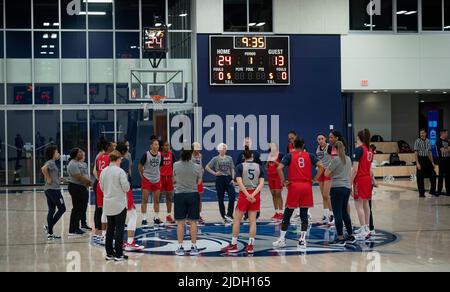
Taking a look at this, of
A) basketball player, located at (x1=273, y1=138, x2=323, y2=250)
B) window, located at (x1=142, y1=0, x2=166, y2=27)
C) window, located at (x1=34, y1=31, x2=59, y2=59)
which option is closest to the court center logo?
basketball player, located at (x1=273, y1=138, x2=323, y2=250)

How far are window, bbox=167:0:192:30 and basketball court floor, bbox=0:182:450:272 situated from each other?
14.0m

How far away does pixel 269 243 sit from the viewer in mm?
13008

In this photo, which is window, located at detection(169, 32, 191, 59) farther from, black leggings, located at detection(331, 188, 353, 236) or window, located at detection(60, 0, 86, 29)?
black leggings, located at detection(331, 188, 353, 236)

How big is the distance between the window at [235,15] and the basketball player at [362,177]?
16925 mm

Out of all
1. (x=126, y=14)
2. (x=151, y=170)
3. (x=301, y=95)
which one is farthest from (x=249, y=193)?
(x=126, y=14)

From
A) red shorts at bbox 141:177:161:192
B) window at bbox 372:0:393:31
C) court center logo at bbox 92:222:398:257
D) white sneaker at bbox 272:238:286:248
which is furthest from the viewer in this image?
window at bbox 372:0:393:31

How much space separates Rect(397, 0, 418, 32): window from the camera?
30.6 m

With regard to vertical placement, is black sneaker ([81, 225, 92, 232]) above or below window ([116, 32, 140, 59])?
below

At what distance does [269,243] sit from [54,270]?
4.11 metres

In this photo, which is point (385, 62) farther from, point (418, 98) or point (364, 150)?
point (364, 150)

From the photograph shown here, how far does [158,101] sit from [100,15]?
19.5 ft

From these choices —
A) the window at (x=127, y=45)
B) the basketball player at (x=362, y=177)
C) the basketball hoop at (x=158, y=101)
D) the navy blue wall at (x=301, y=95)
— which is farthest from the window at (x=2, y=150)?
the basketball player at (x=362, y=177)

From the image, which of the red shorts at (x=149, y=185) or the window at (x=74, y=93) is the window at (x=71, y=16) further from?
the red shorts at (x=149, y=185)
